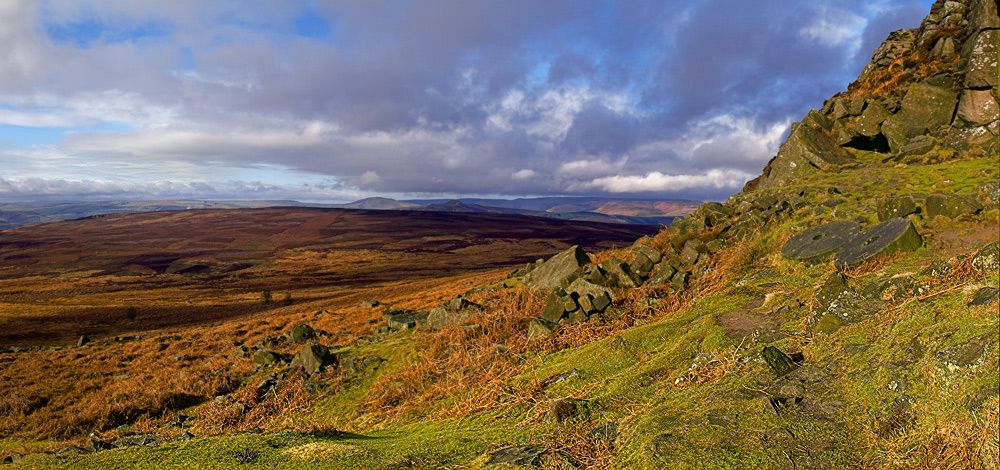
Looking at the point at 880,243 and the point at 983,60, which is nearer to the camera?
the point at 880,243

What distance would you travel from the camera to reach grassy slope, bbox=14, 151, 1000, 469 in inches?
119

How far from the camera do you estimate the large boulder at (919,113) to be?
14.2 meters

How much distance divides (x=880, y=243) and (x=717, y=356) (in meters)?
3.91

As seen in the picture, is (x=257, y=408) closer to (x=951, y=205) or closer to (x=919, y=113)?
(x=951, y=205)

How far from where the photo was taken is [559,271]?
11828mm

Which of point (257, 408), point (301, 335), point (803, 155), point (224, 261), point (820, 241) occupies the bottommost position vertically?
point (224, 261)

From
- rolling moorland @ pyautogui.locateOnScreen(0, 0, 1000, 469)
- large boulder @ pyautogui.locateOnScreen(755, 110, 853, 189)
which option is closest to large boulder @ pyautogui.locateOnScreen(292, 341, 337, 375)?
rolling moorland @ pyautogui.locateOnScreen(0, 0, 1000, 469)

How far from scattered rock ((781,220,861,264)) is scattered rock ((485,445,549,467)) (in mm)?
6203

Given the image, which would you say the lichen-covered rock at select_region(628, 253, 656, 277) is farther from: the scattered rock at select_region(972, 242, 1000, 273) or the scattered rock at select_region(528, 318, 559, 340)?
the scattered rock at select_region(972, 242, 1000, 273)

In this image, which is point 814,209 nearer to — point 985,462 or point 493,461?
point 985,462

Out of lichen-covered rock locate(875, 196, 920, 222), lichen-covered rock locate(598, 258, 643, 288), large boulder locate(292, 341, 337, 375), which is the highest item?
lichen-covered rock locate(875, 196, 920, 222)

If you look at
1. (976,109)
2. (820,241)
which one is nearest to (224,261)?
(820,241)

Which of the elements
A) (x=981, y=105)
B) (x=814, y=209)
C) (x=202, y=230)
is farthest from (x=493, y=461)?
(x=202, y=230)

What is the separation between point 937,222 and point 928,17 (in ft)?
64.4
